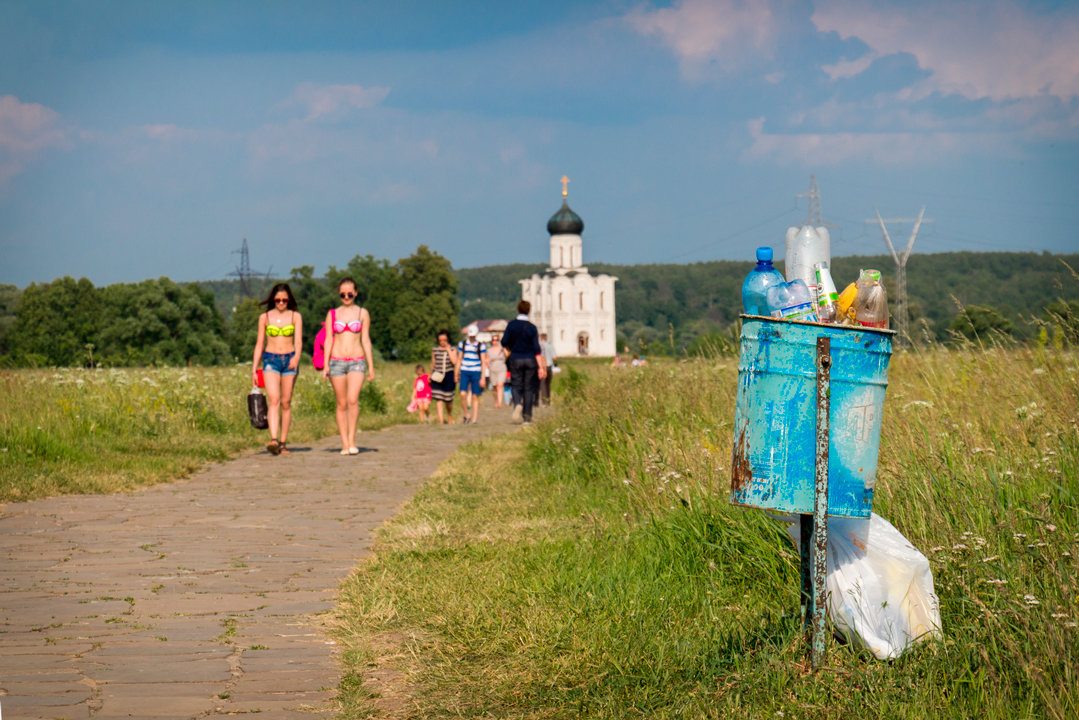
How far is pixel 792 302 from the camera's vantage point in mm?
3861

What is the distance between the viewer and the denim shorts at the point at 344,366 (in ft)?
41.8

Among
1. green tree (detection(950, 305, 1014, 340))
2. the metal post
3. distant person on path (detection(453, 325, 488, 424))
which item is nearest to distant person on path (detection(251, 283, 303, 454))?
distant person on path (detection(453, 325, 488, 424))

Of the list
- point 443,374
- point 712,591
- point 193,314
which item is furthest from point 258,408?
Answer: point 193,314

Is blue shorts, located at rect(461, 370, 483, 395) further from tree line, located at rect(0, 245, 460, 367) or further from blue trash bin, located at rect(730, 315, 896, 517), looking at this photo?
tree line, located at rect(0, 245, 460, 367)

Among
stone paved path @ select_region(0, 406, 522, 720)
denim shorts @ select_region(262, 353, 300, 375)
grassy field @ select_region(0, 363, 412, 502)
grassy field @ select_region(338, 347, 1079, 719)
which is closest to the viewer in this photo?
grassy field @ select_region(338, 347, 1079, 719)

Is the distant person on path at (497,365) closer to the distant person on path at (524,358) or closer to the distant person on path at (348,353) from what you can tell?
the distant person on path at (524,358)

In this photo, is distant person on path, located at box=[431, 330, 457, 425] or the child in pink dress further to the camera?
the child in pink dress

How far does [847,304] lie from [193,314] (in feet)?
271

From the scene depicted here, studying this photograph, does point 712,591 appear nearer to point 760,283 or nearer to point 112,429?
point 760,283

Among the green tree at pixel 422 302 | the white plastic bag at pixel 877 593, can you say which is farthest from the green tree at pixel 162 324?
the white plastic bag at pixel 877 593

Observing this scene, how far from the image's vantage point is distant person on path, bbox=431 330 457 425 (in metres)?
19.3

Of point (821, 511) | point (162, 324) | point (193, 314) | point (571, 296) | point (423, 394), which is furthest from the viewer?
point (571, 296)

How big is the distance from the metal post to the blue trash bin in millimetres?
42

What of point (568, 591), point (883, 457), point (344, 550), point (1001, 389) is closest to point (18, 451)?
point (344, 550)
